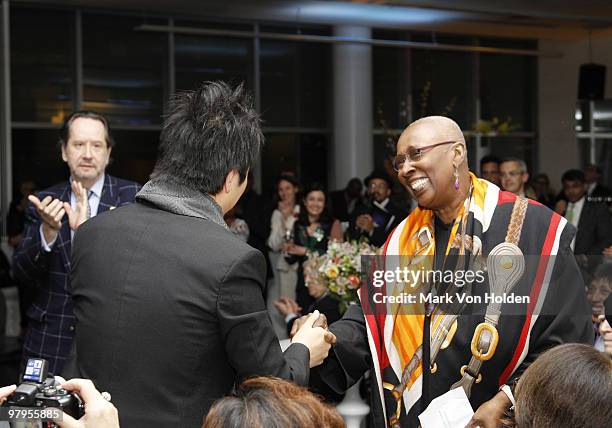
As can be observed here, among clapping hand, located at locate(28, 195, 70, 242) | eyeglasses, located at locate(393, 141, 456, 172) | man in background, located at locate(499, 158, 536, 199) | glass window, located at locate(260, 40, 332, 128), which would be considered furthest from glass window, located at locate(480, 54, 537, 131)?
eyeglasses, located at locate(393, 141, 456, 172)

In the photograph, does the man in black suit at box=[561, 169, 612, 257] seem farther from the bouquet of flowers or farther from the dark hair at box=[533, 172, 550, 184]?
the dark hair at box=[533, 172, 550, 184]

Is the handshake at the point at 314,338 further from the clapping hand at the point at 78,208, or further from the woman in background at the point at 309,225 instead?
the woman in background at the point at 309,225

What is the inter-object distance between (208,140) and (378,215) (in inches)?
211

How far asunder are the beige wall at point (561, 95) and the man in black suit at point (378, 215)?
3463 millimetres

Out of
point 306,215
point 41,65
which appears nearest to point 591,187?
point 306,215

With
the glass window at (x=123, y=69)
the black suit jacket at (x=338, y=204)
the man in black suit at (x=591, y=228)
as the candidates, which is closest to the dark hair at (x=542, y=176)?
the black suit jacket at (x=338, y=204)

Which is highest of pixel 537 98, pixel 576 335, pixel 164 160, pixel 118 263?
pixel 537 98

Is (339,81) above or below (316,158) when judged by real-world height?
above

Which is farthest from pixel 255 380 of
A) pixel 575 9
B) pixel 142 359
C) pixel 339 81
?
pixel 339 81

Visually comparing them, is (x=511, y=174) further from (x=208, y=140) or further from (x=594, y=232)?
(x=208, y=140)

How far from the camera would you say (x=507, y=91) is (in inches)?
508

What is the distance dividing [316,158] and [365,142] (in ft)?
3.49

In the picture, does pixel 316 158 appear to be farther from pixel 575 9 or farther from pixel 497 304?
pixel 497 304

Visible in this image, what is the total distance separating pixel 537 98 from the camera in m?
12.1
